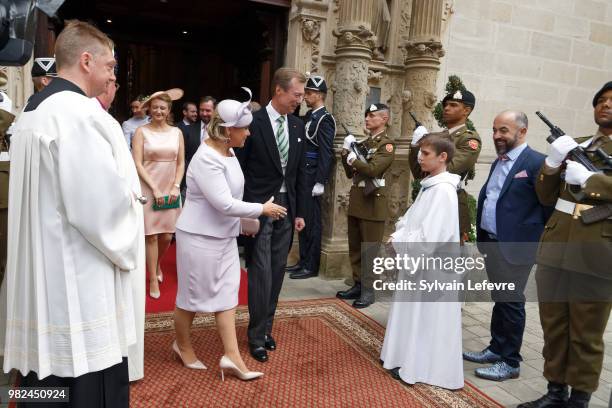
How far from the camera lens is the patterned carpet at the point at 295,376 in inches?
117

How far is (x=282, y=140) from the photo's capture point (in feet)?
11.8

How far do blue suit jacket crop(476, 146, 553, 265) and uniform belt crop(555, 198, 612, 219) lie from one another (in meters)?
0.44

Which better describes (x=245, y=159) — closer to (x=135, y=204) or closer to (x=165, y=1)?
(x=135, y=204)

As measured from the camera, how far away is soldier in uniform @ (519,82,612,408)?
271cm

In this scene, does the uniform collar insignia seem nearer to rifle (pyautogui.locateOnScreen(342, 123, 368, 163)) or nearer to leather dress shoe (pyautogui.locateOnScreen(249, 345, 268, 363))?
leather dress shoe (pyautogui.locateOnScreen(249, 345, 268, 363))

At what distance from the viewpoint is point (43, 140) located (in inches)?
69.8

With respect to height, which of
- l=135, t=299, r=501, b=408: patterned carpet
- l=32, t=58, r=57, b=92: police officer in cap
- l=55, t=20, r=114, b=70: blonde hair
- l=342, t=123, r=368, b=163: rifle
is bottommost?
l=135, t=299, r=501, b=408: patterned carpet

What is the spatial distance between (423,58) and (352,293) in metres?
3.18

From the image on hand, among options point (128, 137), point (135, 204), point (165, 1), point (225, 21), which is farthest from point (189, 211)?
point (225, 21)

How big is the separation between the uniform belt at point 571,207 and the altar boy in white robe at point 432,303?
0.62m

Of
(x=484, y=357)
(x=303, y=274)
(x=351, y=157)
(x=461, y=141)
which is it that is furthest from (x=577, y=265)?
(x=303, y=274)

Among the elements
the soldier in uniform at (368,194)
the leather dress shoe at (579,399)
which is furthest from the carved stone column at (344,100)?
the leather dress shoe at (579,399)

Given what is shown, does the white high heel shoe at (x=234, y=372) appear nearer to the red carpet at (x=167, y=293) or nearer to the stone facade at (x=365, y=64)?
the red carpet at (x=167, y=293)

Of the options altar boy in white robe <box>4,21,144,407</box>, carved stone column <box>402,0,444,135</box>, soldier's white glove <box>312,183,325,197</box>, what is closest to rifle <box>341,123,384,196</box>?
soldier's white glove <box>312,183,325,197</box>
